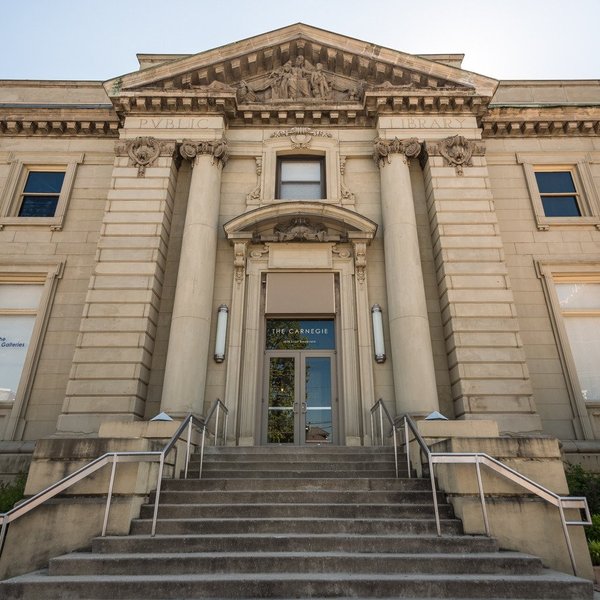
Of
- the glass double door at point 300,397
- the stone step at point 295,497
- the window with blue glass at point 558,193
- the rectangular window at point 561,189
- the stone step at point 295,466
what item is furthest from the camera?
the window with blue glass at point 558,193

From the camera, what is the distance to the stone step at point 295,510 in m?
6.63

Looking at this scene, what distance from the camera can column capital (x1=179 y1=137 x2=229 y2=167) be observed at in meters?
14.4

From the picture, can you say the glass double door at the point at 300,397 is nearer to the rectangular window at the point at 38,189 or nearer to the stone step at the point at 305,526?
the stone step at the point at 305,526

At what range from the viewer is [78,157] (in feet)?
50.9

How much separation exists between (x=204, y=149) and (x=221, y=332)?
631 cm

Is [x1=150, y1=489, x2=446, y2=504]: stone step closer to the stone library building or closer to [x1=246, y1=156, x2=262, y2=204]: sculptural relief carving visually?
the stone library building

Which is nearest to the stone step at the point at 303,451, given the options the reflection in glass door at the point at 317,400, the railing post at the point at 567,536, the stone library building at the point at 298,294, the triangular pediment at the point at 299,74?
the stone library building at the point at 298,294

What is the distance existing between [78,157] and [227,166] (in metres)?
5.49

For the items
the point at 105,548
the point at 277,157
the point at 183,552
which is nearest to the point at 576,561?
the point at 183,552

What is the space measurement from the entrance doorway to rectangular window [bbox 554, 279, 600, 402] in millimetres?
7234

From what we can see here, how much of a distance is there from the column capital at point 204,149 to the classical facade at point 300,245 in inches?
2.4

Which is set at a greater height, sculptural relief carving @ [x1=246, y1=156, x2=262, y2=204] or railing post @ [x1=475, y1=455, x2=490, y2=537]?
sculptural relief carving @ [x1=246, y1=156, x2=262, y2=204]

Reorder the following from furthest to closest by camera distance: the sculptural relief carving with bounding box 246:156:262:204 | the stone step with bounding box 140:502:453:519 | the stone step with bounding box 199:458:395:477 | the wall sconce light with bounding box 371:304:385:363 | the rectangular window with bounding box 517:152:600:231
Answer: the sculptural relief carving with bounding box 246:156:262:204 → the rectangular window with bounding box 517:152:600:231 → the wall sconce light with bounding box 371:304:385:363 → the stone step with bounding box 199:458:395:477 → the stone step with bounding box 140:502:453:519

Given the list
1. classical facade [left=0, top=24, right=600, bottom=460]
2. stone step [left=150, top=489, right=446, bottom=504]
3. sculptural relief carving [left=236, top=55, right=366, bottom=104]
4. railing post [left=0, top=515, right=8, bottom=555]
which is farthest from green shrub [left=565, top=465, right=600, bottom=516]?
sculptural relief carving [left=236, top=55, right=366, bottom=104]
